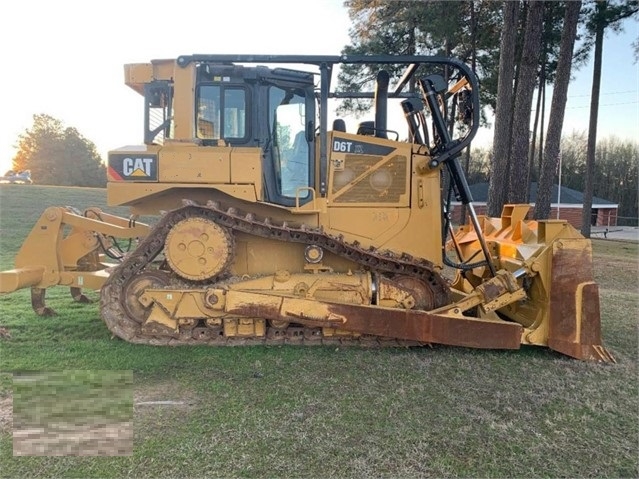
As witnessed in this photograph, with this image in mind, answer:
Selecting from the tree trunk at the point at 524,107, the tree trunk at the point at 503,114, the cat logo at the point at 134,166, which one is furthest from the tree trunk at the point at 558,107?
the cat logo at the point at 134,166

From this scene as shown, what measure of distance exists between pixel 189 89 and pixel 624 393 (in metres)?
5.31

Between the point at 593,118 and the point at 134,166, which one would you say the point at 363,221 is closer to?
the point at 134,166

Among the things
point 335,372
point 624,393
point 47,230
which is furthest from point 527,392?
point 47,230

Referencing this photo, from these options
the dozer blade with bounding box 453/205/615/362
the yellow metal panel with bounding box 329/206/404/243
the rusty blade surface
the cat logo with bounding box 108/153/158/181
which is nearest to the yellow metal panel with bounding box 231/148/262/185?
the cat logo with bounding box 108/153/158/181

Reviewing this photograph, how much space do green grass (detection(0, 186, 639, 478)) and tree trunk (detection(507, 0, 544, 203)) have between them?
5035 millimetres

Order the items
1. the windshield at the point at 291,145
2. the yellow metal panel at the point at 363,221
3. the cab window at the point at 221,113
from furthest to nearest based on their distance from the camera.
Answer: the yellow metal panel at the point at 363,221
the windshield at the point at 291,145
the cab window at the point at 221,113

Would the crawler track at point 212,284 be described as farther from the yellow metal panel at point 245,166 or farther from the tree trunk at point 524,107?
the tree trunk at point 524,107

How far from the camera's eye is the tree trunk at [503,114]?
34.0 ft

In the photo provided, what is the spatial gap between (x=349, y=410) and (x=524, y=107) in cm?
893

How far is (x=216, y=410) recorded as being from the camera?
3.70 metres

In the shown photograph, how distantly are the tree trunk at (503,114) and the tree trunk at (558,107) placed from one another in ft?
6.68

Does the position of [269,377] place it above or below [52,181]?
below

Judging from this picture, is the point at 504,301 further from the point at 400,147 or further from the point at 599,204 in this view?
the point at 599,204

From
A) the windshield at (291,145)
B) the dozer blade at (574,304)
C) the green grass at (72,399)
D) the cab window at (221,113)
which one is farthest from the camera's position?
the windshield at (291,145)
